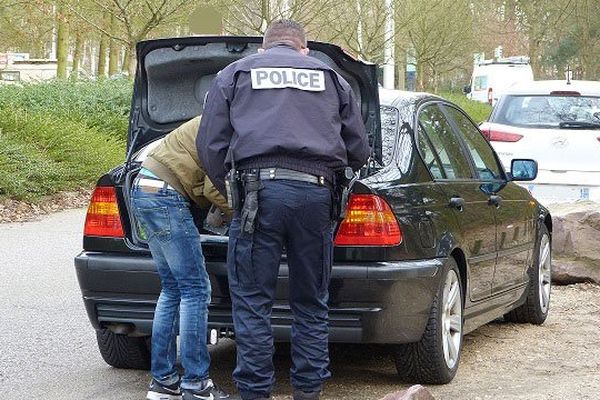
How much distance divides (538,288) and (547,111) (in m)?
5.14

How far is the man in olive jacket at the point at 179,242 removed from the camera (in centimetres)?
570

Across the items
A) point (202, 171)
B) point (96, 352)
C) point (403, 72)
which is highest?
point (403, 72)

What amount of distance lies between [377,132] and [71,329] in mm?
2773

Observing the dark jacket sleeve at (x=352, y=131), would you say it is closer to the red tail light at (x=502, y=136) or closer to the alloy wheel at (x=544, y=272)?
the alloy wheel at (x=544, y=272)

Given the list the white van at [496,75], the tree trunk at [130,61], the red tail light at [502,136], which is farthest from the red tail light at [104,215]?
the white van at [496,75]

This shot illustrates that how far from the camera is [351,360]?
709 centimetres

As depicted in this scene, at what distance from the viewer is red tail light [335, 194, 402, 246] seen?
19.1 feet

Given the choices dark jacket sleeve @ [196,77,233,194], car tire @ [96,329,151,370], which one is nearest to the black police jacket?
dark jacket sleeve @ [196,77,233,194]

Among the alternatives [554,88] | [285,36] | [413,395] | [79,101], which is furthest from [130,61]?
[413,395]

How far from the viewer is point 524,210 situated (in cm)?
791

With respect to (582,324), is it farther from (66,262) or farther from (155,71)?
(66,262)

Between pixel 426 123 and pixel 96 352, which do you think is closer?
pixel 426 123

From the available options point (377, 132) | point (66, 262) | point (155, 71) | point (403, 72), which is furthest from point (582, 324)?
point (403, 72)

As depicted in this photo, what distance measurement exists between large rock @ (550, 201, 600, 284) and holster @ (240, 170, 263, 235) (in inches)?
222
